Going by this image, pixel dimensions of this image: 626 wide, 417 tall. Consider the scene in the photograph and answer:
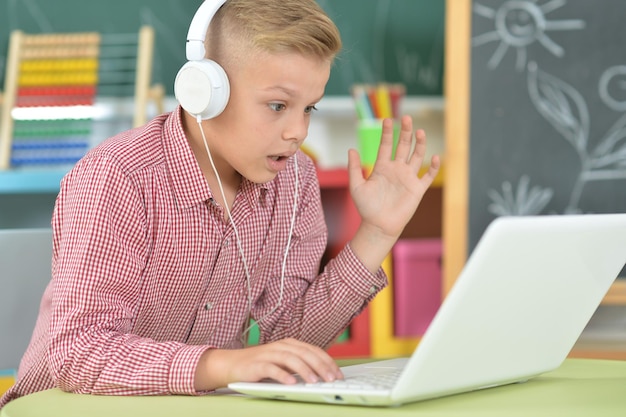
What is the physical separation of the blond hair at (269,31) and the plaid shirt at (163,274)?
0.12 m

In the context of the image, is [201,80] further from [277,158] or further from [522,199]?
[522,199]

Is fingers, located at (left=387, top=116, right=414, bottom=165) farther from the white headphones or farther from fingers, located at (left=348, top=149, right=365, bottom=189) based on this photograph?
the white headphones

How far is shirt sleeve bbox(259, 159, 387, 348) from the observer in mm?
1256

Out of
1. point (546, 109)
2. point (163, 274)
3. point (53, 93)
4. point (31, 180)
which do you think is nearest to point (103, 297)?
point (163, 274)

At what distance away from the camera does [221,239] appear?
123 cm

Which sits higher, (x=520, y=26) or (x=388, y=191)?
(x=520, y=26)

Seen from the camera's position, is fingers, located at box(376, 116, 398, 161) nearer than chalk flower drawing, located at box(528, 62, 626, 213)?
Yes

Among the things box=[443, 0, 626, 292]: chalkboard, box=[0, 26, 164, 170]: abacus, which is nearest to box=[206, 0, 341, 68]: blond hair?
box=[443, 0, 626, 292]: chalkboard

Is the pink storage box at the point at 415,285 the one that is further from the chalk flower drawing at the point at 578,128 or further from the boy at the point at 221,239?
the boy at the point at 221,239

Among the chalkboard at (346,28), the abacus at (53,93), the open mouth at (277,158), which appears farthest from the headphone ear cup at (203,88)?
the chalkboard at (346,28)

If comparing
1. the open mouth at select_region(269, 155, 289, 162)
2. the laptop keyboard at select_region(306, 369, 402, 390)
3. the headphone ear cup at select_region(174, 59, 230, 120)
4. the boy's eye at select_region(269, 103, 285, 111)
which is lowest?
the laptop keyboard at select_region(306, 369, 402, 390)

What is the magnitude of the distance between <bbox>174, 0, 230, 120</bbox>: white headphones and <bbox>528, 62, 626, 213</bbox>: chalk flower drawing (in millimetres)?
1549

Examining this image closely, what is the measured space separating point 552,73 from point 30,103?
1545 millimetres

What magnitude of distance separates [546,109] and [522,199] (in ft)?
0.82
